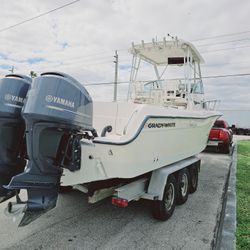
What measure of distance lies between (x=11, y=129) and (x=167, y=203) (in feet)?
8.20

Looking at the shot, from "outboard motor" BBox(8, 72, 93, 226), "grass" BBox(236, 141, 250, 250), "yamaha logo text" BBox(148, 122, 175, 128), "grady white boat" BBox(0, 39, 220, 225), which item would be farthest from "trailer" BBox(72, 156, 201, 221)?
"grass" BBox(236, 141, 250, 250)

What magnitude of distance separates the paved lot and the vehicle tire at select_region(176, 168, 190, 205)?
0.39 ft

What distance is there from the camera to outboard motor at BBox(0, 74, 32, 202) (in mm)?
2768

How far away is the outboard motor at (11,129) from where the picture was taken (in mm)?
2768

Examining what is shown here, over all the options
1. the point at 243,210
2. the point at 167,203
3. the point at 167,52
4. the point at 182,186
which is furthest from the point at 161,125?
the point at 167,52

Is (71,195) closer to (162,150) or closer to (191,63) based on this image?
(162,150)

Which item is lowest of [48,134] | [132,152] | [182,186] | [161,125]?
[182,186]

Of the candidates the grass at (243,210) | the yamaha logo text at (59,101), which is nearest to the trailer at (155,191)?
the grass at (243,210)

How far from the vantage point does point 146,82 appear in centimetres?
644

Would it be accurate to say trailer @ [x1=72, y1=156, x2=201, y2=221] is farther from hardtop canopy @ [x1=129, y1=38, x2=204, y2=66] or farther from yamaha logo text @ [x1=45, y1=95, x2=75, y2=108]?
hardtop canopy @ [x1=129, y1=38, x2=204, y2=66]

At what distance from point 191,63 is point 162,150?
3561mm

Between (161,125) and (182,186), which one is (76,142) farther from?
(182,186)

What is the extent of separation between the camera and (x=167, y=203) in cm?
400

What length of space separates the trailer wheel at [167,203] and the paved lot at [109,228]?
101 millimetres
